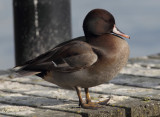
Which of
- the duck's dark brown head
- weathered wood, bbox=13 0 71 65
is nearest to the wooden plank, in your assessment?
the duck's dark brown head

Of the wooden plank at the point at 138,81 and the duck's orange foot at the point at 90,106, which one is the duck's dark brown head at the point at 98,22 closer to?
the duck's orange foot at the point at 90,106

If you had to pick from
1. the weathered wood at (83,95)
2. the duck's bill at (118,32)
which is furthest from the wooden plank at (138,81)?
the duck's bill at (118,32)

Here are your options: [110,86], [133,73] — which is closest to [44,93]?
[110,86]

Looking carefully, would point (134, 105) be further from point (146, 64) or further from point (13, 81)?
point (146, 64)

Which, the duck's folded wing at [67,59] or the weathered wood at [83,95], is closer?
the duck's folded wing at [67,59]

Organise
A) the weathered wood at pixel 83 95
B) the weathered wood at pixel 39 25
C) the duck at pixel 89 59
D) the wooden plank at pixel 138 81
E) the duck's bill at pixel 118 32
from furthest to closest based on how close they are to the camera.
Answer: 1. the weathered wood at pixel 39 25
2. the wooden plank at pixel 138 81
3. the duck's bill at pixel 118 32
4. the weathered wood at pixel 83 95
5. the duck at pixel 89 59

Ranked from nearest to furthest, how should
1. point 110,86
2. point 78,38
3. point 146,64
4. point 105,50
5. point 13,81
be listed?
point 105,50, point 78,38, point 110,86, point 13,81, point 146,64

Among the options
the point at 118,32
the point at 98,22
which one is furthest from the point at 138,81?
the point at 98,22
